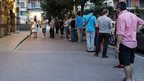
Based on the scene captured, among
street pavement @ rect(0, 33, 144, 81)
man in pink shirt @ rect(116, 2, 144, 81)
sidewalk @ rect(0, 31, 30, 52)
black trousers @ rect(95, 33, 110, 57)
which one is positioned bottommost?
sidewalk @ rect(0, 31, 30, 52)

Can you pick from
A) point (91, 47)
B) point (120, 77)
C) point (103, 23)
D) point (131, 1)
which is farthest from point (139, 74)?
point (131, 1)

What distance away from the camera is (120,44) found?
9.24 meters

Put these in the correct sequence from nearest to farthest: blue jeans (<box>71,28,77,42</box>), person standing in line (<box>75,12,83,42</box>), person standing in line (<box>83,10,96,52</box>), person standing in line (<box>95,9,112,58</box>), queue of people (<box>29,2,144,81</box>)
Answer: queue of people (<box>29,2,144,81</box>) < person standing in line (<box>95,9,112,58</box>) < person standing in line (<box>83,10,96,52</box>) < person standing in line (<box>75,12,83,42</box>) < blue jeans (<box>71,28,77,42</box>)

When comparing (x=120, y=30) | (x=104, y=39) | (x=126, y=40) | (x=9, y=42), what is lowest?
(x=9, y=42)

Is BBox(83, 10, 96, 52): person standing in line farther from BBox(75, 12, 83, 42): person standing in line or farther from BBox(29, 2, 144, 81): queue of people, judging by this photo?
BBox(75, 12, 83, 42): person standing in line

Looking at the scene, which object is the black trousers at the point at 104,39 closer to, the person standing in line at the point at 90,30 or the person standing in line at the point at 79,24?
the person standing in line at the point at 90,30


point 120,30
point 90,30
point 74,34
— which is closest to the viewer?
point 120,30

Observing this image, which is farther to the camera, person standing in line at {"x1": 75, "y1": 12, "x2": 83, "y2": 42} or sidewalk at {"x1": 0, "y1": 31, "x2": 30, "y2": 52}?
person standing in line at {"x1": 75, "y1": 12, "x2": 83, "y2": 42}

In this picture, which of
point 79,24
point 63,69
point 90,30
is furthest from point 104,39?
point 79,24

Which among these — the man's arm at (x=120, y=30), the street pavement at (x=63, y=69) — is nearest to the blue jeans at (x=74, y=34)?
the street pavement at (x=63, y=69)

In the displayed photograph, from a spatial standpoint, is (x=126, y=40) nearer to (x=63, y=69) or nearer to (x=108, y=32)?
(x=63, y=69)

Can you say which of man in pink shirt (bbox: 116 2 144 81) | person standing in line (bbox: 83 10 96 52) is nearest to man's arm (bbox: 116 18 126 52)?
man in pink shirt (bbox: 116 2 144 81)

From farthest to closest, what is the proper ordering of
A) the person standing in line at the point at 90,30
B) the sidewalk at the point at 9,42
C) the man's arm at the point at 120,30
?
the sidewalk at the point at 9,42, the person standing in line at the point at 90,30, the man's arm at the point at 120,30

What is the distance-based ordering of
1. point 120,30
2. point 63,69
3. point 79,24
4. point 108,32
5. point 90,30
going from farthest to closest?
1. point 79,24
2. point 90,30
3. point 108,32
4. point 63,69
5. point 120,30
